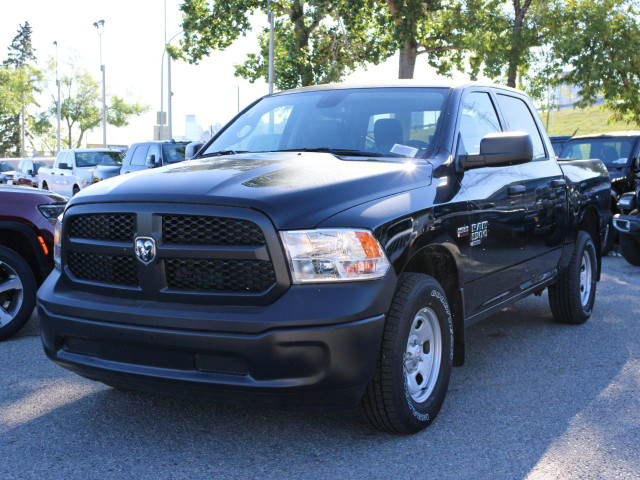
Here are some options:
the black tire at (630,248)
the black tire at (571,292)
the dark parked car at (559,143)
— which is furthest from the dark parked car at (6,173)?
the black tire at (571,292)

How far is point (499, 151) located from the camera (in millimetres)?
4223

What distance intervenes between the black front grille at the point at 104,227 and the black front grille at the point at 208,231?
223 millimetres

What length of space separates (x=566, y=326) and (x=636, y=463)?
3074 mm

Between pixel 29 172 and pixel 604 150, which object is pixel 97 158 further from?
pixel 604 150

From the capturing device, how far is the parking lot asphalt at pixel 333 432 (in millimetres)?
3404

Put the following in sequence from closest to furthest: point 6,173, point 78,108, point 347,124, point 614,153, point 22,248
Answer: point 347,124 → point 22,248 → point 614,153 → point 6,173 → point 78,108

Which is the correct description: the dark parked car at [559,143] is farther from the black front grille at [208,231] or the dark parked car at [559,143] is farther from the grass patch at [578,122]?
the grass patch at [578,122]

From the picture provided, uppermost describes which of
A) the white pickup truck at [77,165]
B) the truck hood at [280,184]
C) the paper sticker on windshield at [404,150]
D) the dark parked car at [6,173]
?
the paper sticker on windshield at [404,150]

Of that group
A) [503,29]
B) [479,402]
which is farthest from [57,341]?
[503,29]

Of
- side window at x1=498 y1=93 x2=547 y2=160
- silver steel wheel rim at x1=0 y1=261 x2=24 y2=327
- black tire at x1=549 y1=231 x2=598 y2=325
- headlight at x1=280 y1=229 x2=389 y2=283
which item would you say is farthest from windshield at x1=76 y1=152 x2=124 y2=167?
headlight at x1=280 y1=229 x2=389 y2=283

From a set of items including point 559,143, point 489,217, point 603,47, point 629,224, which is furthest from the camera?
point 603,47

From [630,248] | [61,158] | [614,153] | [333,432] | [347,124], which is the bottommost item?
[61,158]

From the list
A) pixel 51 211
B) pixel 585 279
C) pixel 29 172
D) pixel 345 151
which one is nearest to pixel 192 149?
pixel 345 151

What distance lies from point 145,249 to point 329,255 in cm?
84
